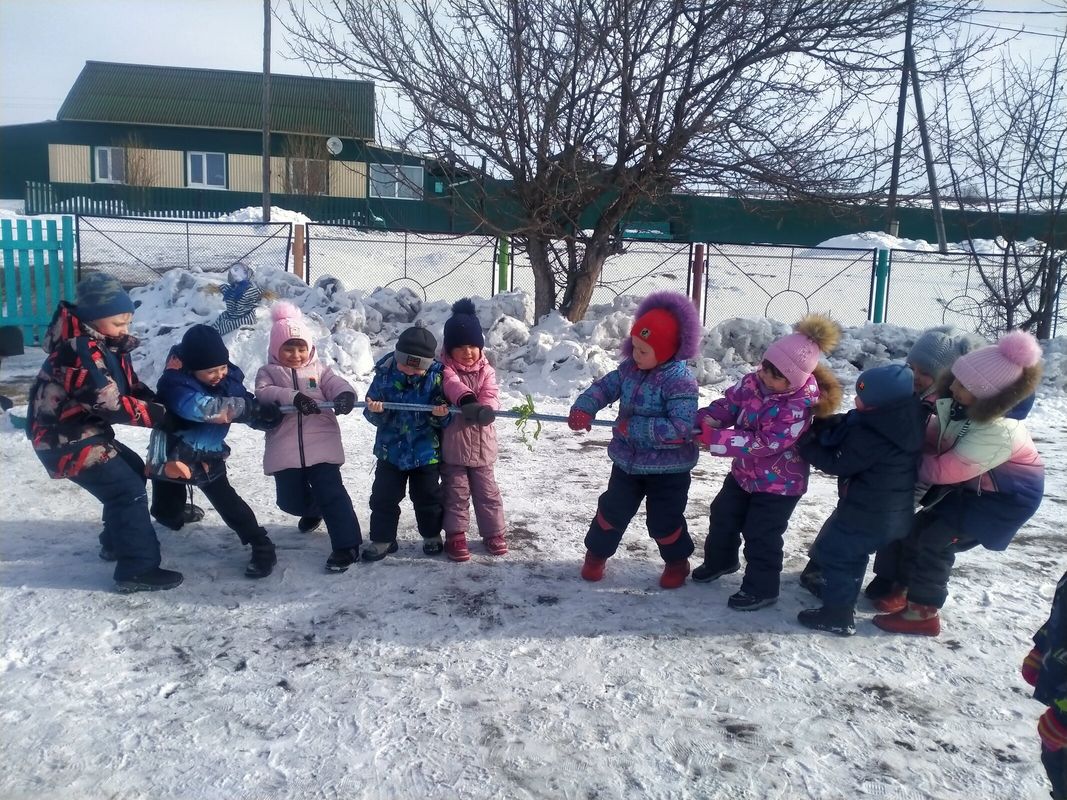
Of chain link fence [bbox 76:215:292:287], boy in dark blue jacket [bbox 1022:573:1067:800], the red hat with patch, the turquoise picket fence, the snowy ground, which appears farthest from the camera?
chain link fence [bbox 76:215:292:287]

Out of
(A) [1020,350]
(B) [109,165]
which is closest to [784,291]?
(A) [1020,350]

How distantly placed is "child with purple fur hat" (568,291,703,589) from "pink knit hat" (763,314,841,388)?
0.40 metres

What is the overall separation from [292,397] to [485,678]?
166 cm

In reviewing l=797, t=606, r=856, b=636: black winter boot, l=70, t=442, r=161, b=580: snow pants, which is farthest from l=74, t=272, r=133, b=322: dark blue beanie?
l=797, t=606, r=856, b=636: black winter boot

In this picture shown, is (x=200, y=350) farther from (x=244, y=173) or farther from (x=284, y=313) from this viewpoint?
(x=244, y=173)

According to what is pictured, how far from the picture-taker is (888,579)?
3840 mm

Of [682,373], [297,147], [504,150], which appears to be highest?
[297,147]

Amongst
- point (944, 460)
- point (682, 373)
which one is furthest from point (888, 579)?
point (682, 373)

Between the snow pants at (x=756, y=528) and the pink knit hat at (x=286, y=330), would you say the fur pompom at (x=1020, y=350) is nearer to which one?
the snow pants at (x=756, y=528)

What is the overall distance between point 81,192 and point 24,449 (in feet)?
89.6

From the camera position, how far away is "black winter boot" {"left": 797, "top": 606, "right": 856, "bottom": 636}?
352 cm

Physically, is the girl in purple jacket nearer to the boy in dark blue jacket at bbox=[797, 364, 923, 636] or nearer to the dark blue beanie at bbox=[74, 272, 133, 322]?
the boy in dark blue jacket at bbox=[797, 364, 923, 636]

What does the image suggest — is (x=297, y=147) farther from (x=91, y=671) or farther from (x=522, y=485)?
(x=91, y=671)

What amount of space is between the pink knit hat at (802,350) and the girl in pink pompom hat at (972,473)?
519mm
